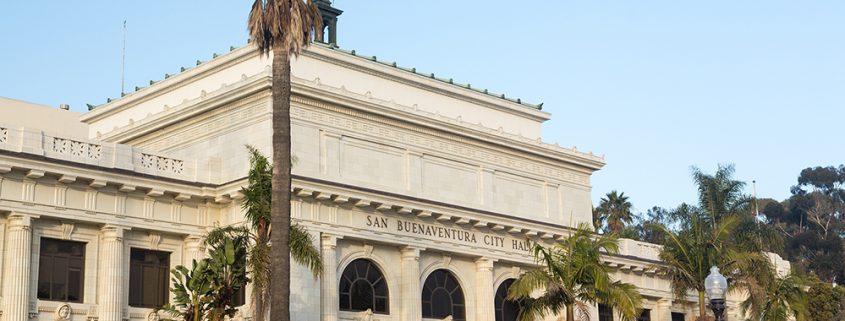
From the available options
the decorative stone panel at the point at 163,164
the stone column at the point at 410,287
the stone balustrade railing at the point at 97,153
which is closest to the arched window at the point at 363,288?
the stone column at the point at 410,287

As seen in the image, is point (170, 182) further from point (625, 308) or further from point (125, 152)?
point (625, 308)

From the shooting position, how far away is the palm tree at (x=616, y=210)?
88.8 meters

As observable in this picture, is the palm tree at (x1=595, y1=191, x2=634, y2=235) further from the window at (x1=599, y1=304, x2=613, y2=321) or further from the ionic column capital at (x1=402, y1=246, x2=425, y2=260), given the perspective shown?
the ionic column capital at (x1=402, y1=246, x2=425, y2=260)

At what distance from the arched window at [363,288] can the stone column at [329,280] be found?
1.18 meters

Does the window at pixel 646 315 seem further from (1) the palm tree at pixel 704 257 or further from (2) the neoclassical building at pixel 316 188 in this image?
(1) the palm tree at pixel 704 257

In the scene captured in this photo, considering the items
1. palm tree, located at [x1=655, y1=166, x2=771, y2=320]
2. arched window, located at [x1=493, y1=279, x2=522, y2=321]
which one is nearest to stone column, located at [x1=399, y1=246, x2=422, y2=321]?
arched window, located at [x1=493, y1=279, x2=522, y2=321]

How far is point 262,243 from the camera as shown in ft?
108

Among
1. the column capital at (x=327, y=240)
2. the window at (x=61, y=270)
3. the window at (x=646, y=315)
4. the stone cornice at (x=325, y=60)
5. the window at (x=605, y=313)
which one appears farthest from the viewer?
the window at (x=646, y=315)

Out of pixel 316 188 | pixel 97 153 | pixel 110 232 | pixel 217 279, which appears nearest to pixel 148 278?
pixel 110 232

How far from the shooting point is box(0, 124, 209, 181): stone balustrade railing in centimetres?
3686

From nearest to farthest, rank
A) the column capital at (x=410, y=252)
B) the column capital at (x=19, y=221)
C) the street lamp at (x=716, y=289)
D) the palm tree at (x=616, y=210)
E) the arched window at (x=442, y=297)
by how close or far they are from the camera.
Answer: the street lamp at (x=716, y=289)
the column capital at (x=19, y=221)
the column capital at (x=410, y=252)
the arched window at (x=442, y=297)
the palm tree at (x=616, y=210)

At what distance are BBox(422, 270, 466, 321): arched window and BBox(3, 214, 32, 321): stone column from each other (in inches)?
644

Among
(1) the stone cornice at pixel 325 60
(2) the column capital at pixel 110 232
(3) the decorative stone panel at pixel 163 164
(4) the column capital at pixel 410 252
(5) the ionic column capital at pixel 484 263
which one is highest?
(1) the stone cornice at pixel 325 60

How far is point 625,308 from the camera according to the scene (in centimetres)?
3994
